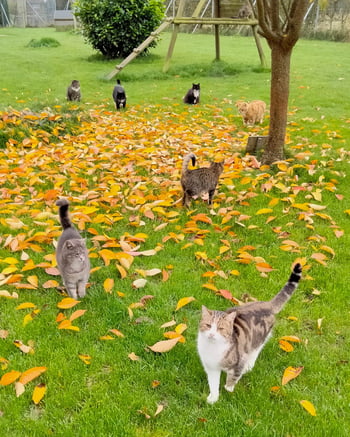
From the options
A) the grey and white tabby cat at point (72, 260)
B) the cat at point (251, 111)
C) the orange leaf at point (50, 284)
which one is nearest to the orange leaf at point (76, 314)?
the grey and white tabby cat at point (72, 260)

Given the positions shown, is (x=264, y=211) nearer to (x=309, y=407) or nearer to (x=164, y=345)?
(x=164, y=345)

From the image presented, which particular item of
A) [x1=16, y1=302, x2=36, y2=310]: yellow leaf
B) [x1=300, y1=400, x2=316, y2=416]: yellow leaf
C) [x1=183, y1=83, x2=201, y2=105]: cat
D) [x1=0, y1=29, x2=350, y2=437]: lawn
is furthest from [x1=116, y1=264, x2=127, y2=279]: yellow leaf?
[x1=183, y1=83, x2=201, y2=105]: cat

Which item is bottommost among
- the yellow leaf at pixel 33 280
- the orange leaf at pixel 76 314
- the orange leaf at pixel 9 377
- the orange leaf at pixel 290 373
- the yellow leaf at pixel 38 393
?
the orange leaf at pixel 290 373

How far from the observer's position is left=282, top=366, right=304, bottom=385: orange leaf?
2.66 m

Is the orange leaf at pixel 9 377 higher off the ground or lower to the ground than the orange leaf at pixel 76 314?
lower

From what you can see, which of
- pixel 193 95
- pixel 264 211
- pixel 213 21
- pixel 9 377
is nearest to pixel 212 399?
pixel 9 377

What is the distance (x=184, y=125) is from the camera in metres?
8.41

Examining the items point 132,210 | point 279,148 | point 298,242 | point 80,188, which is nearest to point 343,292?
point 298,242

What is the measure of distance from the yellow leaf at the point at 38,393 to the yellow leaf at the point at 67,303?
73cm

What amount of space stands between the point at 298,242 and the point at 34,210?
2950 mm

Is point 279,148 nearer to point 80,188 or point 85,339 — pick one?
point 80,188

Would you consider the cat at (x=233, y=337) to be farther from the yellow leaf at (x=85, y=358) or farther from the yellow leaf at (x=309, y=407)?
the yellow leaf at (x=85, y=358)

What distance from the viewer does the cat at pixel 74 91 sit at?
1020cm

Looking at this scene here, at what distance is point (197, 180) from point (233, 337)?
2637mm
